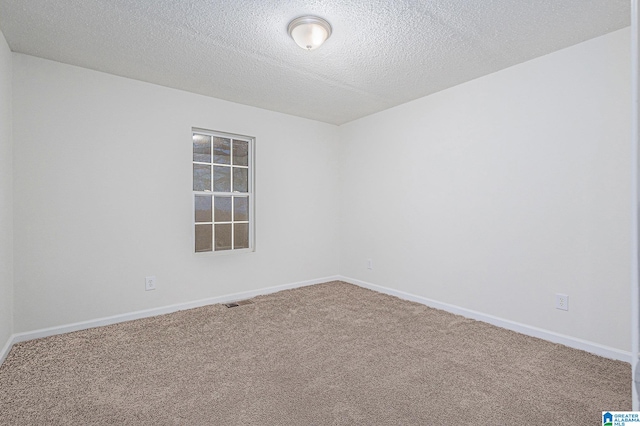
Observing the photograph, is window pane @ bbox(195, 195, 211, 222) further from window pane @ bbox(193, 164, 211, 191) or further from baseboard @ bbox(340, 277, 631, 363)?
baseboard @ bbox(340, 277, 631, 363)

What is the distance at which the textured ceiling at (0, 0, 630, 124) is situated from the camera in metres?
2.05

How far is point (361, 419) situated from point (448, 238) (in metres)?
2.28

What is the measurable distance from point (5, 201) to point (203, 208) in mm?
1661

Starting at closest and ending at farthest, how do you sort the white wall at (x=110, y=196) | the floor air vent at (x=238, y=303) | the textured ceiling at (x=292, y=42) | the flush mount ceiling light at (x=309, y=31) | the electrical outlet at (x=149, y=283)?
1. the textured ceiling at (x=292, y=42)
2. the flush mount ceiling light at (x=309, y=31)
3. the white wall at (x=110, y=196)
4. the electrical outlet at (x=149, y=283)
5. the floor air vent at (x=238, y=303)

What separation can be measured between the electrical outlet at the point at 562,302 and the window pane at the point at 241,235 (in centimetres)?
329

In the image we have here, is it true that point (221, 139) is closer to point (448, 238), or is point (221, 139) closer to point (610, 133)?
point (448, 238)

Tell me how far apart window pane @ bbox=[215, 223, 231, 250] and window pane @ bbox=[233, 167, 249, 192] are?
0.49 metres

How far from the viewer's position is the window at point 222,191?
368 centimetres

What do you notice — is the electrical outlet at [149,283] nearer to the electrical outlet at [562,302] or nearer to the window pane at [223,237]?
the window pane at [223,237]

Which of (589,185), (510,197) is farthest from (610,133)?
(510,197)

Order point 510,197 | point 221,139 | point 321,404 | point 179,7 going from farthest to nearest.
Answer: point 221,139 → point 510,197 → point 179,7 → point 321,404

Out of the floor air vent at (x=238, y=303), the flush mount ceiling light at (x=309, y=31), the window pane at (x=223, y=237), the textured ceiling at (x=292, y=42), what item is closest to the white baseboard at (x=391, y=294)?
the floor air vent at (x=238, y=303)

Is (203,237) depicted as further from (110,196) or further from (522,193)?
(522,193)

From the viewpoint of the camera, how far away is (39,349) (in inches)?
98.0
